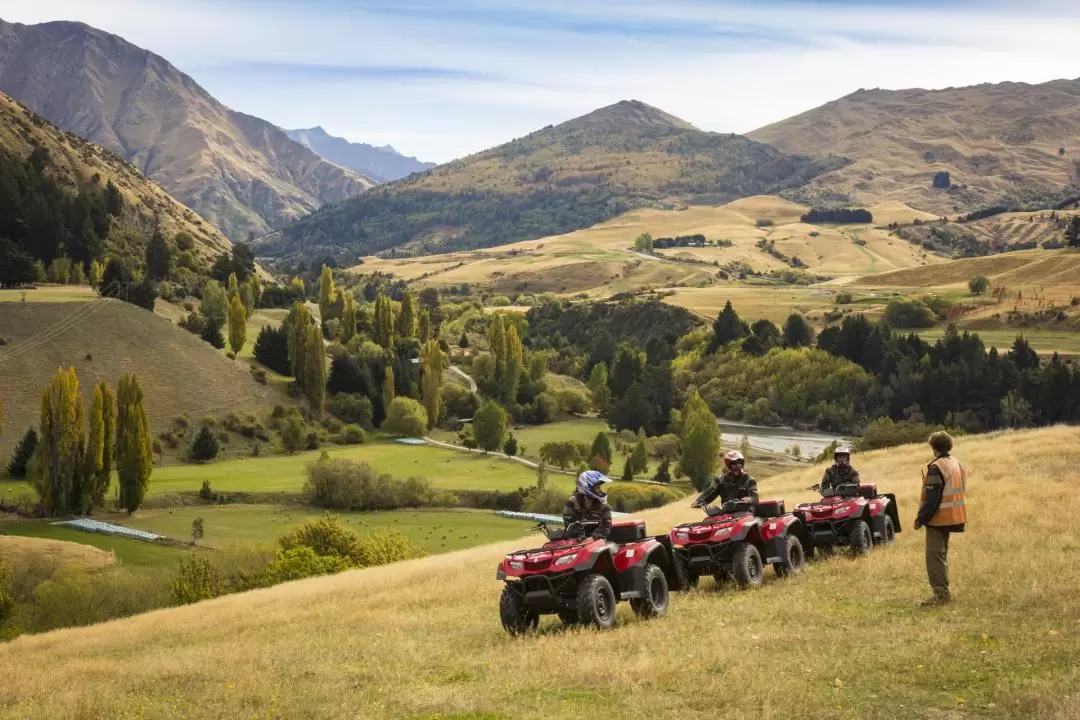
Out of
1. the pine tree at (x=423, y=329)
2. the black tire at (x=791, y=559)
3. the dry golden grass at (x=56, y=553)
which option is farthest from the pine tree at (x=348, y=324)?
the black tire at (x=791, y=559)

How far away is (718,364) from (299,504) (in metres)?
96.3

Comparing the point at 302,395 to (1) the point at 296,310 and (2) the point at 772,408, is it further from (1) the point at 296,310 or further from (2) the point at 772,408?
(2) the point at 772,408

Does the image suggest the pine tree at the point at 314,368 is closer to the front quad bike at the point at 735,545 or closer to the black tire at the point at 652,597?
the front quad bike at the point at 735,545

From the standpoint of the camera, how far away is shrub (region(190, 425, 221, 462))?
11281cm

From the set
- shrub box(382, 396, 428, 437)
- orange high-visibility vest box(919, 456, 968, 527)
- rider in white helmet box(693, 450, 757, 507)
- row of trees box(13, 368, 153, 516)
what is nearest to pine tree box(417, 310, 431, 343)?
shrub box(382, 396, 428, 437)

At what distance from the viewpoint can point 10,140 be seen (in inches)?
7151

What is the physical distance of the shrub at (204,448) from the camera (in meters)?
113

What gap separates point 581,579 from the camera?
1989cm

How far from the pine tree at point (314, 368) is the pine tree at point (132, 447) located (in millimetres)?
40407

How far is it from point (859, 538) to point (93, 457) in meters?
75.4

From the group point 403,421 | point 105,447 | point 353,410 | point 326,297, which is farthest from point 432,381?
point 105,447

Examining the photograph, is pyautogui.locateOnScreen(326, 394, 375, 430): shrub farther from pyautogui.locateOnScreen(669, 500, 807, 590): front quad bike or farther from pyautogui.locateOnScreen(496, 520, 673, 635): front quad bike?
A: pyautogui.locateOnScreen(496, 520, 673, 635): front quad bike

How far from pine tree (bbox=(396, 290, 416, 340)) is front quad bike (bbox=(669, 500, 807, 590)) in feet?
478

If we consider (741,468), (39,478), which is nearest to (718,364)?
(39,478)
